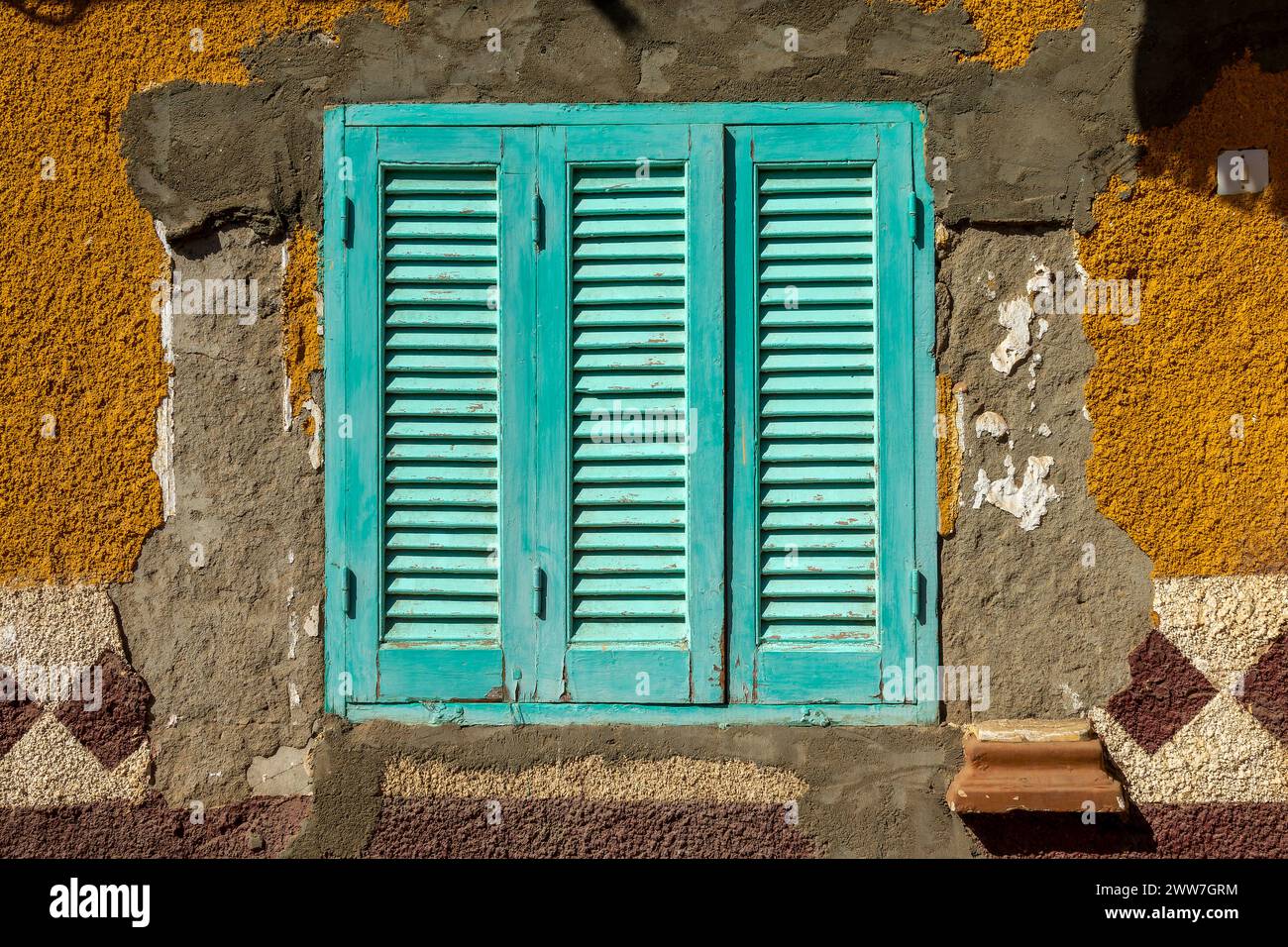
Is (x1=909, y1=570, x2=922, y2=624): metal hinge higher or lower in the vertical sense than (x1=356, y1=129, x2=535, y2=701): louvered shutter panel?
lower

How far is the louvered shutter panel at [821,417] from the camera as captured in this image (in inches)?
105

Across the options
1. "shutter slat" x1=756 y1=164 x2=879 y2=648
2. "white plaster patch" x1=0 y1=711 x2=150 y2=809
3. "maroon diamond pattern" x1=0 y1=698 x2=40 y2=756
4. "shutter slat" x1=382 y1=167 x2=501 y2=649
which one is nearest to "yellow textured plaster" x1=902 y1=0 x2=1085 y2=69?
"shutter slat" x1=756 y1=164 x2=879 y2=648

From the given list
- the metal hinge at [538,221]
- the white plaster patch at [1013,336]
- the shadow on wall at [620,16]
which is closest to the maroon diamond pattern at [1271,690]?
the white plaster patch at [1013,336]

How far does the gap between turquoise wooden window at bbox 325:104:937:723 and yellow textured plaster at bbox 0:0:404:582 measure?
542 millimetres

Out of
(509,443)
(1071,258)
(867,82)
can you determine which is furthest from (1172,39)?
(509,443)

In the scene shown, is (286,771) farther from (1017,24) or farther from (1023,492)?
(1017,24)

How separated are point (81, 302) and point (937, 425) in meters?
2.50

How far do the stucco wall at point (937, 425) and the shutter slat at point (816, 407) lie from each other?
24 centimetres

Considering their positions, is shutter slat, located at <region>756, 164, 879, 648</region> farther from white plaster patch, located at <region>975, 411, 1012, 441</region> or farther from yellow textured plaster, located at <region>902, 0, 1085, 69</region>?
yellow textured plaster, located at <region>902, 0, 1085, 69</region>

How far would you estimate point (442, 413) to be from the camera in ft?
8.87

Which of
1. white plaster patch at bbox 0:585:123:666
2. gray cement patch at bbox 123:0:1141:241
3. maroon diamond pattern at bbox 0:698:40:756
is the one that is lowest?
maroon diamond pattern at bbox 0:698:40:756

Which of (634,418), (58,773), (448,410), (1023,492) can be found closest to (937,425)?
(1023,492)

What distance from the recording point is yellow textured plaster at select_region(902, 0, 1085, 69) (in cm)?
270

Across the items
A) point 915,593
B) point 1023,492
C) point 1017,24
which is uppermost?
point 1017,24
